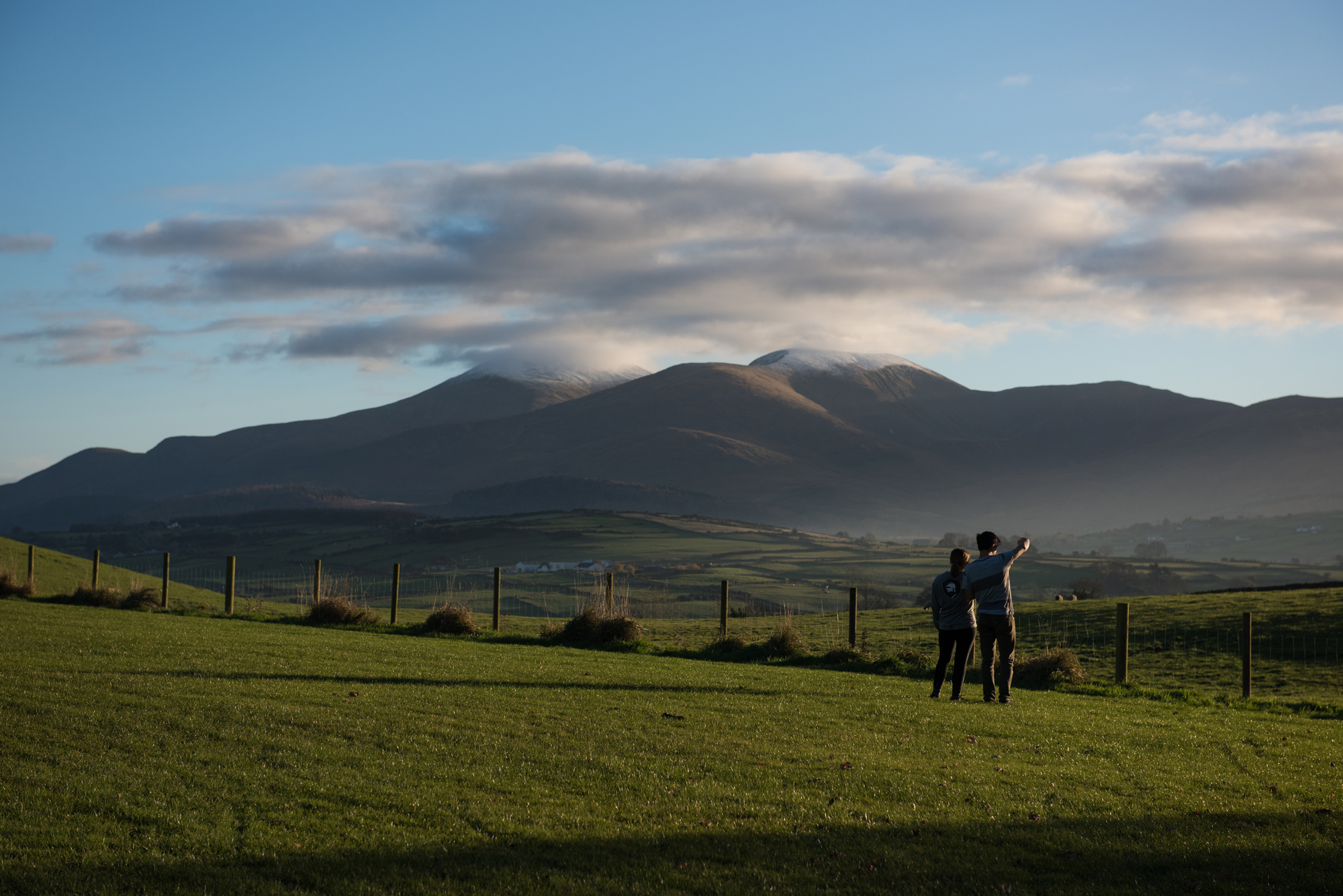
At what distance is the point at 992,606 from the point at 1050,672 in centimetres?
647

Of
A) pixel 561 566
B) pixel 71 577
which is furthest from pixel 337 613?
pixel 561 566

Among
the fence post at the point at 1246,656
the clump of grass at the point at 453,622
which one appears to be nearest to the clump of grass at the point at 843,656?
the fence post at the point at 1246,656

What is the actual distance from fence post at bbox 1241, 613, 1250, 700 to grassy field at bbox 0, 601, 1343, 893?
4.57 m

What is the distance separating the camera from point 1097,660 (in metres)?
23.7

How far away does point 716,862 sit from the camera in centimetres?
636

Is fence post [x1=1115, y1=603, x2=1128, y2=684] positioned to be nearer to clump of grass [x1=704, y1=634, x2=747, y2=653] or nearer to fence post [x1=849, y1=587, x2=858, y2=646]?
fence post [x1=849, y1=587, x2=858, y2=646]

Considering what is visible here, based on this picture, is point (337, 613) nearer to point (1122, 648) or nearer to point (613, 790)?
point (1122, 648)

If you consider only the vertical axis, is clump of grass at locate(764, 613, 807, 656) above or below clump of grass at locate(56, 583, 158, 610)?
above

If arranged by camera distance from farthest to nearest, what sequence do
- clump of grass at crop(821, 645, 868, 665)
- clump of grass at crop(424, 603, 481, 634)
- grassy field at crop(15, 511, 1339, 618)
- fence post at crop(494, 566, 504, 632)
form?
grassy field at crop(15, 511, 1339, 618) < fence post at crop(494, 566, 504, 632) < clump of grass at crop(424, 603, 481, 634) < clump of grass at crop(821, 645, 868, 665)

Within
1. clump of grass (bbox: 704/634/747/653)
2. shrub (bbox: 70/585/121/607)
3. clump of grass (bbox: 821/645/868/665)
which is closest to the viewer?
clump of grass (bbox: 821/645/868/665)

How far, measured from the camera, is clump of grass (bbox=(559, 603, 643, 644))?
Answer: 24.5 metres

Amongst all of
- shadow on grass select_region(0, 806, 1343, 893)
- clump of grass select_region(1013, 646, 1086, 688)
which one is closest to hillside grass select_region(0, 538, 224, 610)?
clump of grass select_region(1013, 646, 1086, 688)

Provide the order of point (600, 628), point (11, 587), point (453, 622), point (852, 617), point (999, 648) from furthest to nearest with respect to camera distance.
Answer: point (11, 587)
point (453, 622)
point (600, 628)
point (852, 617)
point (999, 648)

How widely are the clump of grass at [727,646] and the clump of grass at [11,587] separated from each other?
77.8 ft
